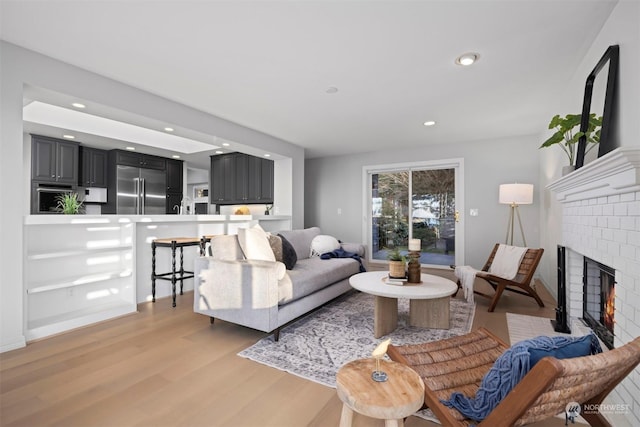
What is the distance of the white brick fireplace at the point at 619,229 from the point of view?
1542 mm

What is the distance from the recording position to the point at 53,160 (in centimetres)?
508

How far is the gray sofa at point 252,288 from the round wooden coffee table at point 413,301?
1.49ft

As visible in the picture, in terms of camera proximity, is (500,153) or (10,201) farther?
(500,153)

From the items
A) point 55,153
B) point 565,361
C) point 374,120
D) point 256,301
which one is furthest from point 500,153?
point 55,153

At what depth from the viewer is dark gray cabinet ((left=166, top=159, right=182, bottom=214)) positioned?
6.78 metres

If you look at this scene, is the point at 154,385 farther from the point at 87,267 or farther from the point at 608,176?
the point at 608,176

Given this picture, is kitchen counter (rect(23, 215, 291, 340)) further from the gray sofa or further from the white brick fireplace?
the white brick fireplace

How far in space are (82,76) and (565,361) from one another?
3945 mm

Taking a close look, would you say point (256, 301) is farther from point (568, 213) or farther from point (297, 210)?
point (297, 210)

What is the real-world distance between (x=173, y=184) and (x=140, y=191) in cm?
74

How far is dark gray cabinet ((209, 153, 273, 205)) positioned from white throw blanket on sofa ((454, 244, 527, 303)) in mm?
3787

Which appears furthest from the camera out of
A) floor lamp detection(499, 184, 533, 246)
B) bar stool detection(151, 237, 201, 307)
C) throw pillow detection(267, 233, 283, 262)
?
floor lamp detection(499, 184, 533, 246)

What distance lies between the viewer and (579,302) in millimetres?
2732

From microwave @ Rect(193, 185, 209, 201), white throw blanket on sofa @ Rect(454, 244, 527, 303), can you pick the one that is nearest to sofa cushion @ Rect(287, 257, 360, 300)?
white throw blanket on sofa @ Rect(454, 244, 527, 303)
